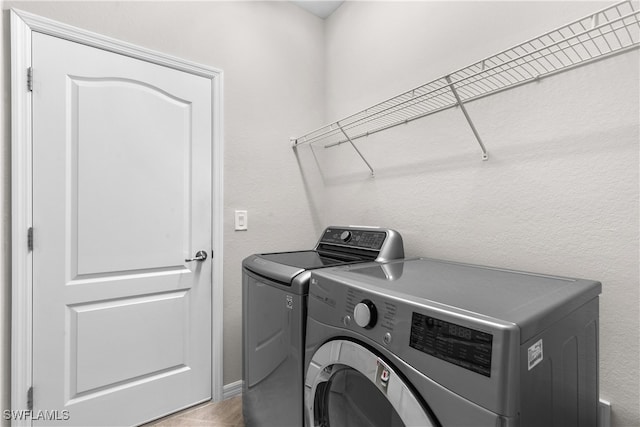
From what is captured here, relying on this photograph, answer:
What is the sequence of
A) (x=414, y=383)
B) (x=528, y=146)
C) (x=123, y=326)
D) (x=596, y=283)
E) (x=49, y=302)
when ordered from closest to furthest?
(x=414, y=383)
(x=596, y=283)
(x=528, y=146)
(x=49, y=302)
(x=123, y=326)

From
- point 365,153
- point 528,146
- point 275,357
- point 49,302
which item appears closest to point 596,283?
point 528,146

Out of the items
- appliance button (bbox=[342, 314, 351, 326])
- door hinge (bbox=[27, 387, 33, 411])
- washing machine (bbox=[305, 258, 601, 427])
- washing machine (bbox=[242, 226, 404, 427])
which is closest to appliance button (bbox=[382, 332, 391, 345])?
washing machine (bbox=[305, 258, 601, 427])

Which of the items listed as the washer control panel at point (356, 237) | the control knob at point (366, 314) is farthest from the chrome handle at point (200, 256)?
the control knob at point (366, 314)

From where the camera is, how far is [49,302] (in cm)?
146

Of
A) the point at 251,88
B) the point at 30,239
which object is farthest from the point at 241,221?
Result: the point at 30,239

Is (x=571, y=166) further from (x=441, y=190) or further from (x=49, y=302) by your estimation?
(x=49, y=302)

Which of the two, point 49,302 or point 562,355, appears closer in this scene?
point 562,355

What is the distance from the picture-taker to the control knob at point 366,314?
2.82 ft

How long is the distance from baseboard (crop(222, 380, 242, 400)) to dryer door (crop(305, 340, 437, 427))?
3.35 ft

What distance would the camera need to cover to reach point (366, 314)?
86 centimetres

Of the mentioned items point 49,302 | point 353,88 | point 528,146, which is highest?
point 353,88

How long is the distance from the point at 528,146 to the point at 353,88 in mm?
1199

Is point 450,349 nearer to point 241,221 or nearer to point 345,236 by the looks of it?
point 345,236

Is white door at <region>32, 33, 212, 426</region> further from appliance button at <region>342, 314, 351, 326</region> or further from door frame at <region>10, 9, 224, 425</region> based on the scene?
appliance button at <region>342, 314, 351, 326</region>
